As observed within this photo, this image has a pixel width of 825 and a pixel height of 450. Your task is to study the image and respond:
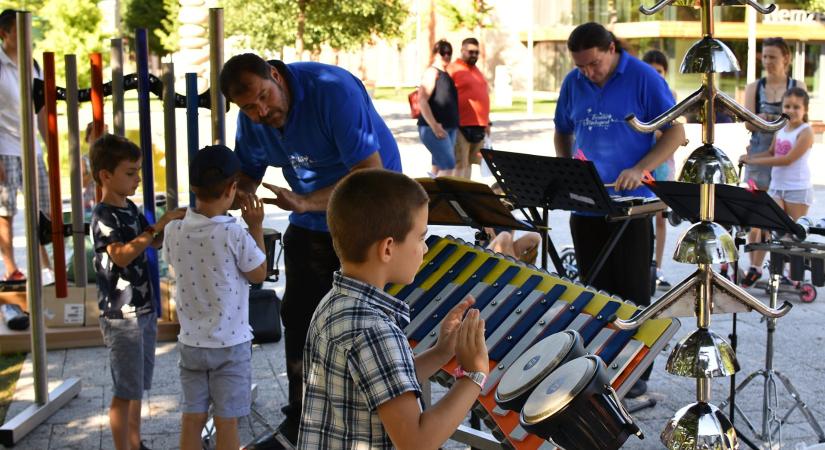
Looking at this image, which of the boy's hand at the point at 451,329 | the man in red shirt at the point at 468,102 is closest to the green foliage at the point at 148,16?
the man in red shirt at the point at 468,102

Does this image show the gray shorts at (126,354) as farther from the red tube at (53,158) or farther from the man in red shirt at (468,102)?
the man in red shirt at (468,102)

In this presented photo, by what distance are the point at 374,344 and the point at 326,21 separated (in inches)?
831

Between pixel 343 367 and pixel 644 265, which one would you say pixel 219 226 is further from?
pixel 644 265

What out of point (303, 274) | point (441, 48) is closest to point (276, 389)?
point (303, 274)

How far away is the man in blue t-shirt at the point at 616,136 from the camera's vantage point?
5.10 m

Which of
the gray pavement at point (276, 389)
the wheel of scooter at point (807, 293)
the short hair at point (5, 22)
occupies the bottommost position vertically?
the gray pavement at point (276, 389)

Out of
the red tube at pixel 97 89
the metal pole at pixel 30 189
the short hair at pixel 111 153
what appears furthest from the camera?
the red tube at pixel 97 89

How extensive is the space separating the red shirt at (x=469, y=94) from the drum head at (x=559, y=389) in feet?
31.5

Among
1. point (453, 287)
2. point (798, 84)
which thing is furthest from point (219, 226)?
point (798, 84)

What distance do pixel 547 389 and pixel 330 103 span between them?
6.56 ft

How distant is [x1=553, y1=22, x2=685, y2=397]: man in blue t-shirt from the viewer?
510 cm

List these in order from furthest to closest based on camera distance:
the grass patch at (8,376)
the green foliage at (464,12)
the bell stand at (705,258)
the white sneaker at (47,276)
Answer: the green foliage at (464,12)
the white sneaker at (47,276)
the grass patch at (8,376)
the bell stand at (705,258)

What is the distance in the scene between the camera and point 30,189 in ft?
16.0

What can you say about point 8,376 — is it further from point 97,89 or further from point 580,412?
point 580,412
